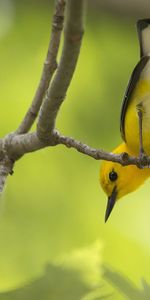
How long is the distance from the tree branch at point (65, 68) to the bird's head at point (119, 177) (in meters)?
0.37

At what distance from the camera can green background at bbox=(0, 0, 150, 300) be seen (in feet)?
5.16

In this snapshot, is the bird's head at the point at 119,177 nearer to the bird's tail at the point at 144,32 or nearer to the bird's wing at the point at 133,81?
the bird's wing at the point at 133,81

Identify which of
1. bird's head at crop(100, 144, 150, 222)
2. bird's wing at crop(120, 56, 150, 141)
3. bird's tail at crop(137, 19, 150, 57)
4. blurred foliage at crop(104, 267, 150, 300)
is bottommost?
blurred foliage at crop(104, 267, 150, 300)

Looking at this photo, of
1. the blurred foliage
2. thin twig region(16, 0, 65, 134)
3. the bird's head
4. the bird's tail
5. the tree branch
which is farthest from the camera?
the blurred foliage

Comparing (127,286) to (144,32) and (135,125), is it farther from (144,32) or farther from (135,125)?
(144,32)

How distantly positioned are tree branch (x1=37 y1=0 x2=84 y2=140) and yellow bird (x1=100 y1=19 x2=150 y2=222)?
14cm

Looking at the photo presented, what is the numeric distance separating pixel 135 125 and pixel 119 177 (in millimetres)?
196

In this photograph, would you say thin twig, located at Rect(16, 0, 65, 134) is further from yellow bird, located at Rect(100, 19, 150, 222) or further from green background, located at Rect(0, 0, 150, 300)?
green background, located at Rect(0, 0, 150, 300)

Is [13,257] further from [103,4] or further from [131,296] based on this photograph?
[103,4]

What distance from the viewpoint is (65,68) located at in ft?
2.21

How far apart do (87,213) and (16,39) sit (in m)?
0.62

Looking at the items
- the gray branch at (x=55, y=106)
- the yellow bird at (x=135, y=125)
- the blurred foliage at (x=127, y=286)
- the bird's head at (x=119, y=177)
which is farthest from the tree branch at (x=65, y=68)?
the blurred foliage at (x=127, y=286)

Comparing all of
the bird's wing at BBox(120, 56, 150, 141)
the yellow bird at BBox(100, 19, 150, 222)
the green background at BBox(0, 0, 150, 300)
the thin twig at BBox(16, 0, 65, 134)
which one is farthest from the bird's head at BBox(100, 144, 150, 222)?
the green background at BBox(0, 0, 150, 300)

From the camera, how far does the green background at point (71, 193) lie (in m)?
1.57
